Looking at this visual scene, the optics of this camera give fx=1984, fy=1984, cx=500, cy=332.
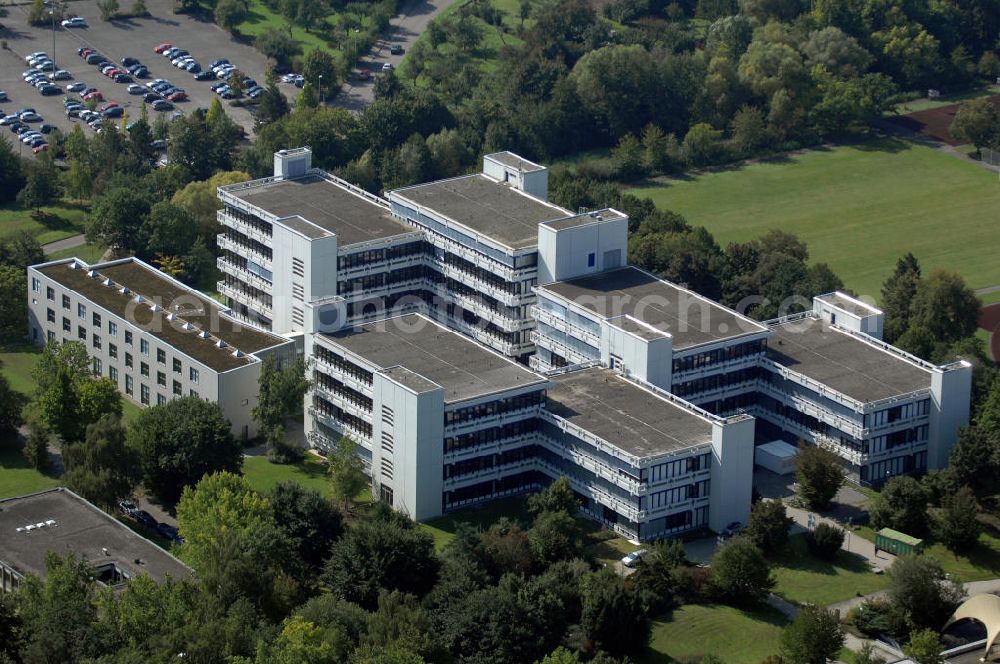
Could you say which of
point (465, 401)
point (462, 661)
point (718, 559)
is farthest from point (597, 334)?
point (462, 661)

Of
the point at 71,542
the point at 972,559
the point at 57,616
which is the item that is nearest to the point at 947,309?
the point at 972,559

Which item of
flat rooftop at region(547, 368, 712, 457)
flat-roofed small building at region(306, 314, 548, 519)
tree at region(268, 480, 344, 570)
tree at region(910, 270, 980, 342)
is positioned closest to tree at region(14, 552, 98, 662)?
tree at region(268, 480, 344, 570)

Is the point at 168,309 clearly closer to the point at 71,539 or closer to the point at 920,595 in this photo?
the point at 71,539

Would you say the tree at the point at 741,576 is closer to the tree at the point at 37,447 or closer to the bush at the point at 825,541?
the bush at the point at 825,541

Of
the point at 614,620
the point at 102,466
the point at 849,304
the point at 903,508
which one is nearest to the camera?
the point at 614,620

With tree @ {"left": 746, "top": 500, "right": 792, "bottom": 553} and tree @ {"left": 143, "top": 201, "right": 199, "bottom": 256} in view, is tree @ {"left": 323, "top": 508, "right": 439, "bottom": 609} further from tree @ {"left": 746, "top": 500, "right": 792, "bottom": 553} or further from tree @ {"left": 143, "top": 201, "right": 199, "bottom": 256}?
tree @ {"left": 143, "top": 201, "right": 199, "bottom": 256}

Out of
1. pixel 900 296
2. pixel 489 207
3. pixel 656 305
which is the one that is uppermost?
pixel 489 207
